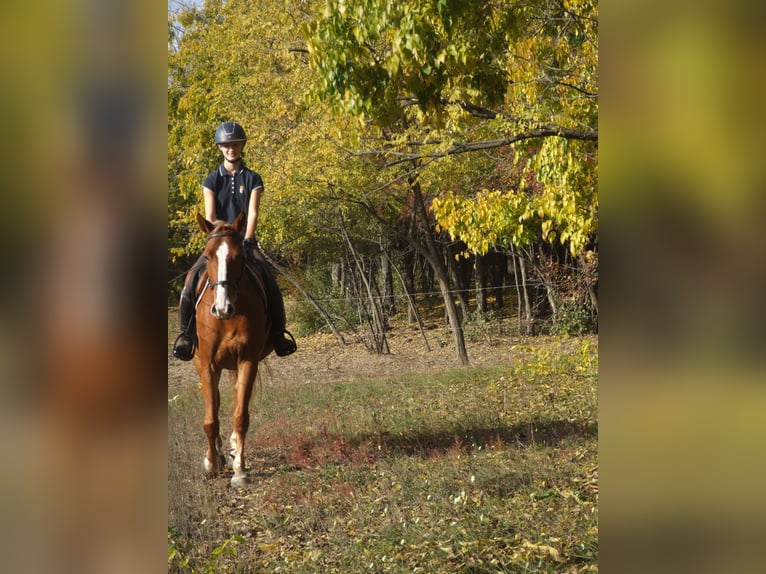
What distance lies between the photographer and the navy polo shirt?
688cm

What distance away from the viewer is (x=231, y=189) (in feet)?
22.8

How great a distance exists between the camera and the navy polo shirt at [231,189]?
6875mm

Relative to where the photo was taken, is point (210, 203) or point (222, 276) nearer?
point (222, 276)

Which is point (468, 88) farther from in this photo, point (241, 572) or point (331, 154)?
point (331, 154)

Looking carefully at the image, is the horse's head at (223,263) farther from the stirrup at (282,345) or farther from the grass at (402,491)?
the grass at (402,491)

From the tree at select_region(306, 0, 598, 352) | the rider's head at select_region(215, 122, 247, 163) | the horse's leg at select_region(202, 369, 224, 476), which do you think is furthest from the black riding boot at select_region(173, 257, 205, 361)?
the tree at select_region(306, 0, 598, 352)

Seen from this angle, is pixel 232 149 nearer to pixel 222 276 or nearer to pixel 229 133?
pixel 229 133

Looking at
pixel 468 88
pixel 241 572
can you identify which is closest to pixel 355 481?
pixel 241 572

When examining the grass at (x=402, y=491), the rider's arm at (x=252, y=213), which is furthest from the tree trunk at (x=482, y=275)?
the rider's arm at (x=252, y=213)
